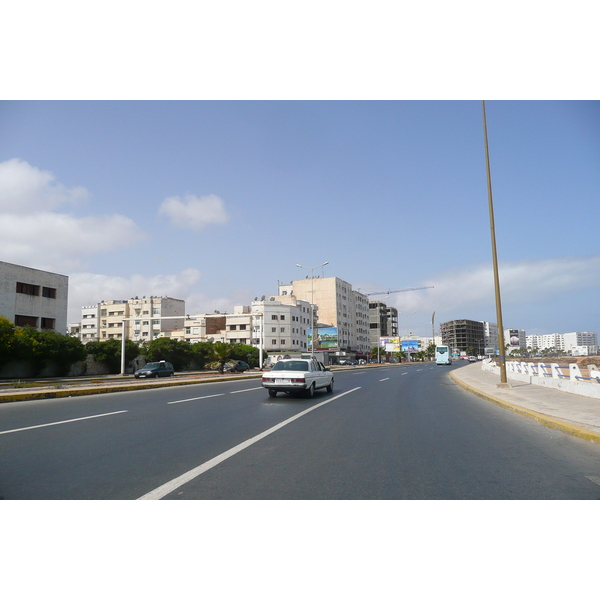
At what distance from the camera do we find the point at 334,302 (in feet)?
409

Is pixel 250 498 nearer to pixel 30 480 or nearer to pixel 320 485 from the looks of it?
pixel 320 485

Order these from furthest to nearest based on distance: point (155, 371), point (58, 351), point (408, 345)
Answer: point (408, 345)
point (58, 351)
point (155, 371)

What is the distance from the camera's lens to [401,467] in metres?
6.59

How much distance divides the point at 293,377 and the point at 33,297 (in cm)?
4326

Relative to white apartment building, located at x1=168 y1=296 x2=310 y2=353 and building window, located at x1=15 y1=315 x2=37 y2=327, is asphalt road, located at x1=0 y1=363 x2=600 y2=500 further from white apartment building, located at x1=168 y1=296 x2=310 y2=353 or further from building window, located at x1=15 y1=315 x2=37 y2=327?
white apartment building, located at x1=168 y1=296 x2=310 y2=353

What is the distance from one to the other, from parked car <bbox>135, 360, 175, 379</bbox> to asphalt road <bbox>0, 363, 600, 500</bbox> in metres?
26.0

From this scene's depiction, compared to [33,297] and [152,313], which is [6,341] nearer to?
[33,297]

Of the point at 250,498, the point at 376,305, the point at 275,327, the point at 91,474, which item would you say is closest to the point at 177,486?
the point at 250,498

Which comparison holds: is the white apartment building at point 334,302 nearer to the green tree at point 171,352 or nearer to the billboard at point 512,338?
the green tree at point 171,352

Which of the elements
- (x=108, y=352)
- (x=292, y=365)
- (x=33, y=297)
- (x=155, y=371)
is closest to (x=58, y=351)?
(x=108, y=352)

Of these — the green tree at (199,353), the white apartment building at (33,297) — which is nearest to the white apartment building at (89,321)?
the green tree at (199,353)

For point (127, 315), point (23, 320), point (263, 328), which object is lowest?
point (23, 320)

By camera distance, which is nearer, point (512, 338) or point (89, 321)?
point (512, 338)

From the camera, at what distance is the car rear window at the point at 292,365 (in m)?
17.9
